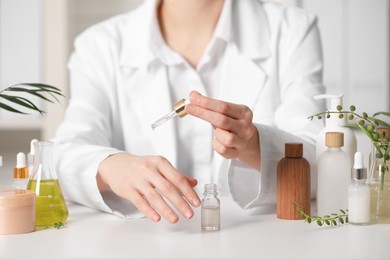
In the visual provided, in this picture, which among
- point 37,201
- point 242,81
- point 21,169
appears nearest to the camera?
point 37,201

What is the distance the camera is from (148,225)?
1293 mm

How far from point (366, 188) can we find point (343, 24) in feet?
10.8

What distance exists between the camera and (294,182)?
134 centimetres

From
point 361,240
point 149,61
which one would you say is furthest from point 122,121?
point 361,240

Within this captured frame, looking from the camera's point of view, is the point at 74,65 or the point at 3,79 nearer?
the point at 74,65

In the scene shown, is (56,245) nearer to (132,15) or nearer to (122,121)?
(122,121)

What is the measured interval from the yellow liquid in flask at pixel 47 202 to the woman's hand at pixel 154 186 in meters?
0.15

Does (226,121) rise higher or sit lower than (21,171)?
higher

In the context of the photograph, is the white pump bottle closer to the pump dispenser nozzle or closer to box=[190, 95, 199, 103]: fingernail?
the pump dispenser nozzle

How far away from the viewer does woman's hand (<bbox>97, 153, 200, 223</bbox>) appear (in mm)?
1238

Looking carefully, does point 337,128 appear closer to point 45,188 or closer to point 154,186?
point 154,186

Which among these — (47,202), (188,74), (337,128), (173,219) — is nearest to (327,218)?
(337,128)

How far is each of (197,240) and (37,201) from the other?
35cm

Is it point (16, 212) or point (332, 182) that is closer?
point (16, 212)
